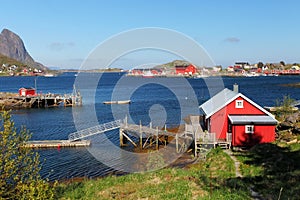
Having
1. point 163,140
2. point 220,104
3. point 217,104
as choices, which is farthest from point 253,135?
point 163,140

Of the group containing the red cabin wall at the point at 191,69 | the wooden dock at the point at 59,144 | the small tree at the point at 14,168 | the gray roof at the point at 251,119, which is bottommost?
the wooden dock at the point at 59,144

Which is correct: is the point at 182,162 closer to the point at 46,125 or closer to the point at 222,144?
the point at 222,144

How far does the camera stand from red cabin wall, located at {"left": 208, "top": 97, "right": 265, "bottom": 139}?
28109mm

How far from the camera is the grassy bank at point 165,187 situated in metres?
14.0

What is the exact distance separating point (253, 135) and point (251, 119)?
4.54ft

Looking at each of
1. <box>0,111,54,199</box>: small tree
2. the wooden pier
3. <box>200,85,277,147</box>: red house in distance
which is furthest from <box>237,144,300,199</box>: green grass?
the wooden pier

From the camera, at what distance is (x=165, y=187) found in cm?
1531

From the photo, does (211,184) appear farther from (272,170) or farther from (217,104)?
(217,104)

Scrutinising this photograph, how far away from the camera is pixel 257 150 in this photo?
78.6 feet

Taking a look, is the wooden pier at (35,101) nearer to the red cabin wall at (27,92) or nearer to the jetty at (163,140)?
the red cabin wall at (27,92)

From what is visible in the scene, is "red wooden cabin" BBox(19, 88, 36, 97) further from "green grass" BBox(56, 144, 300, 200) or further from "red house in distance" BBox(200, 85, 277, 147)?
"green grass" BBox(56, 144, 300, 200)

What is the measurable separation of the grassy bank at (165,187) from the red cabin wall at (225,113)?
355 inches

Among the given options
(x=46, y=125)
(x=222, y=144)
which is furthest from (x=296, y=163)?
(x=46, y=125)

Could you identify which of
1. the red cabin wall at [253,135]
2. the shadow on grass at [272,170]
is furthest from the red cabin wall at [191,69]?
the shadow on grass at [272,170]
